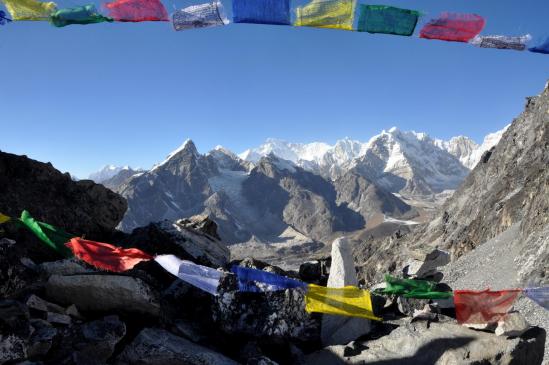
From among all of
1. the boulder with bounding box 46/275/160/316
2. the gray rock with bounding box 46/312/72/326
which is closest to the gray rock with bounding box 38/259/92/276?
the boulder with bounding box 46/275/160/316

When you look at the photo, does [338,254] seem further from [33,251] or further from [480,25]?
[33,251]

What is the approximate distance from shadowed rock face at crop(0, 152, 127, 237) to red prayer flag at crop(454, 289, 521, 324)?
47.7 feet

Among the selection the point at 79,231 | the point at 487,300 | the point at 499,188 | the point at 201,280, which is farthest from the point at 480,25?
the point at 499,188

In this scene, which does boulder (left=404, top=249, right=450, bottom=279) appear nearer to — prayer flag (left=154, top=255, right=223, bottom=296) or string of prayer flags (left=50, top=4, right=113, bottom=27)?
prayer flag (left=154, top=255, right=223, bottom=296)

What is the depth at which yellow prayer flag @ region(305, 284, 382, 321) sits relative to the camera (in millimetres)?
10906

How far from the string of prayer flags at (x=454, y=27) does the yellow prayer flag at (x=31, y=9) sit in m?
9.74

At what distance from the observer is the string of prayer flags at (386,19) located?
438 inches

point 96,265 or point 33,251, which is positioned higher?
point 96,265

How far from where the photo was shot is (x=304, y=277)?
666 inches

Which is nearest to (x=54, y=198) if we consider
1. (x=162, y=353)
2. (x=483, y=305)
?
(x=162, y=353)

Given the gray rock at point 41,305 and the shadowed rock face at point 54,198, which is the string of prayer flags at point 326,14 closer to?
the gray rock at point 41,305

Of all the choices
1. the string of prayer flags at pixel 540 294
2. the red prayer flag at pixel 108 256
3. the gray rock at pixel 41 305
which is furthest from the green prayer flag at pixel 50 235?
the string of prayer flags at pixel 540 294

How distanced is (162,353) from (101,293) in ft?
6.44

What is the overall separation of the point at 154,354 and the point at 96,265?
3147mm
